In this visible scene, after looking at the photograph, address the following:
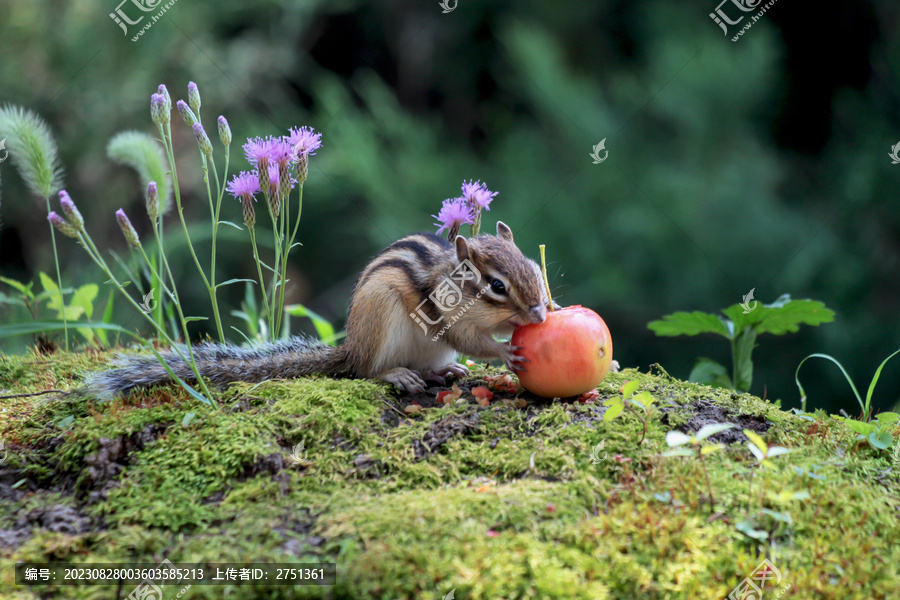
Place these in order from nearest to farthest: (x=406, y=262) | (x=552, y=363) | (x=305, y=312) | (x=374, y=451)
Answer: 1. (x=374, y=451)
2. (x=552, y=363)
3. (x=406, y=262)
4. (x=305, y=312)

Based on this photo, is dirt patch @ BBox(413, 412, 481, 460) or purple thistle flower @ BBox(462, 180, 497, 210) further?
purple thistle flower @ BBox(462, 180, 497, 210)

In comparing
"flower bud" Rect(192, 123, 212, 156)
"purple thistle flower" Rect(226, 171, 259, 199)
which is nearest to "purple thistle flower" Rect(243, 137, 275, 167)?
"purple thistle flower" Rect(226, 171, 259, 199)

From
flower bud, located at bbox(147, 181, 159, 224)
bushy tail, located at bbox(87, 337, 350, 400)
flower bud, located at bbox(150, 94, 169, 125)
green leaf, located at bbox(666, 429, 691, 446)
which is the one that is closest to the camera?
green leaf, located at bbox(666, 429, 691, 446)

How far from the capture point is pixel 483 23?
→ 16.0 ft

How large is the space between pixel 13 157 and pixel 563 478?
2.19 m

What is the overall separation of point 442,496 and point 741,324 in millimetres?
1629

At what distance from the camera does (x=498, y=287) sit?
2393 millimetres

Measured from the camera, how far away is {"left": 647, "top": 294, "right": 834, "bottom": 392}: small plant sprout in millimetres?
2486

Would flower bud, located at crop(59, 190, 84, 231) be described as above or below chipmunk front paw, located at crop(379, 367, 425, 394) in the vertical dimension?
above

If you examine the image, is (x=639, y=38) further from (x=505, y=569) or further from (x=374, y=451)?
(x=505, y=569)

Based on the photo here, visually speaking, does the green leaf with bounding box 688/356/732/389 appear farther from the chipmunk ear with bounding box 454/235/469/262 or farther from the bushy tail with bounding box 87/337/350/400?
the bushy tail with bounding box 87/337/350/400

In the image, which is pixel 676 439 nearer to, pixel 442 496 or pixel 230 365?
pixel 442 496

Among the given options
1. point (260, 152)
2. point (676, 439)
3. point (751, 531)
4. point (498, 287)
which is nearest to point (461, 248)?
point (498, 287)

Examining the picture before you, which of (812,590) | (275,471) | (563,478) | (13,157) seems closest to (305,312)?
(13,157)
